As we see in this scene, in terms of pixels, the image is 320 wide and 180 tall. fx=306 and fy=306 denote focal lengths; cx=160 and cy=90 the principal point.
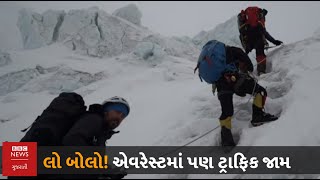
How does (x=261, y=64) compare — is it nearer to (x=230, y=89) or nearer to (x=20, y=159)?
(x=230, y=89)

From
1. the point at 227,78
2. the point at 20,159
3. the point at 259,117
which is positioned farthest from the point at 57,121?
the point at 259,117

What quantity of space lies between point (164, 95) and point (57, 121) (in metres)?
5.52

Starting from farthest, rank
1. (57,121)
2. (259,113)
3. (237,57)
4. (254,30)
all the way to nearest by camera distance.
Result: (254,30) → (259,113) → (237,57) → (57,121)

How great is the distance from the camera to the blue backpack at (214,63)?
14.5 feet

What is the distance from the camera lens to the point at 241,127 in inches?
194

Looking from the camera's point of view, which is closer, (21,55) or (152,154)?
(152,154)

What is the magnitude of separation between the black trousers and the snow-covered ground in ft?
1.54

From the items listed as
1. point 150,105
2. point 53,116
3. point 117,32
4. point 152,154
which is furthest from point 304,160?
point 117,32

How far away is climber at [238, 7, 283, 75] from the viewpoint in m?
6.61

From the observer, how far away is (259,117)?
15.4 ft

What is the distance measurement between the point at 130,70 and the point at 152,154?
927 cm

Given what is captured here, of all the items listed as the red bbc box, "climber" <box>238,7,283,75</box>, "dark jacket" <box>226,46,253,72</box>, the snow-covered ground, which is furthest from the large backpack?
"climber" <box>238,7,283,75</box>

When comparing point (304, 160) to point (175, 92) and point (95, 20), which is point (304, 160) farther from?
point (95, 20)

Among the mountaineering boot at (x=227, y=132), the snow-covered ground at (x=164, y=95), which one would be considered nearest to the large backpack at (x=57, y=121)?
the snow-covered ground at (x=164, y=95)
